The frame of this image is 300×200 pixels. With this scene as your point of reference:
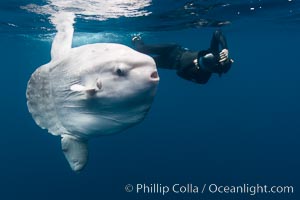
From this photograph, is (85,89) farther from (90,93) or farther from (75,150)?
(75,150)

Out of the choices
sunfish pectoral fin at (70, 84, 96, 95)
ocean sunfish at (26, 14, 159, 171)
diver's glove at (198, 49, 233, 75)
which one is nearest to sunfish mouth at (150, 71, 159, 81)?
ocean sunfish at (26, 14, 159, 171)

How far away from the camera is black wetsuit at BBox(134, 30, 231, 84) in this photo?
6796mm

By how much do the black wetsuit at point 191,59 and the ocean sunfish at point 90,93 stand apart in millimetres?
3153

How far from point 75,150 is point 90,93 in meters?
1.33

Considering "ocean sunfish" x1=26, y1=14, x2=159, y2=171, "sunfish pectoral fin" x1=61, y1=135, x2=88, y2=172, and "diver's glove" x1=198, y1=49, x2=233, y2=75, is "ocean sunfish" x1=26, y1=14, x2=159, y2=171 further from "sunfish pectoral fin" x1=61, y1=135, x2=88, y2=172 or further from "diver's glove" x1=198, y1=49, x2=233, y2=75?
"diver's glove" x1=198, y1=49, x2=233, y2=75

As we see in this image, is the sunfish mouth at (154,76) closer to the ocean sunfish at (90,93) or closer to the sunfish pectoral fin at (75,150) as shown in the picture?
the ocean sunfish at (90,93)

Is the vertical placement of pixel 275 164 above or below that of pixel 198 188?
below

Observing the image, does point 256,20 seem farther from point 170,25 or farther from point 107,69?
point 107,69

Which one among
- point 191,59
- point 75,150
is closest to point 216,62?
point 191,59

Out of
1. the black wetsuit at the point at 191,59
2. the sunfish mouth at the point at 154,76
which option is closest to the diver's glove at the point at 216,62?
the black wetsuit at the point at 191,59

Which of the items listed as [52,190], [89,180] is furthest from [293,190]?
[52,190]

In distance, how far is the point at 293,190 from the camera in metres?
23.1

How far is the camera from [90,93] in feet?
11.7

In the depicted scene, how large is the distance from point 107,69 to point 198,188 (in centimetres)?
1713
